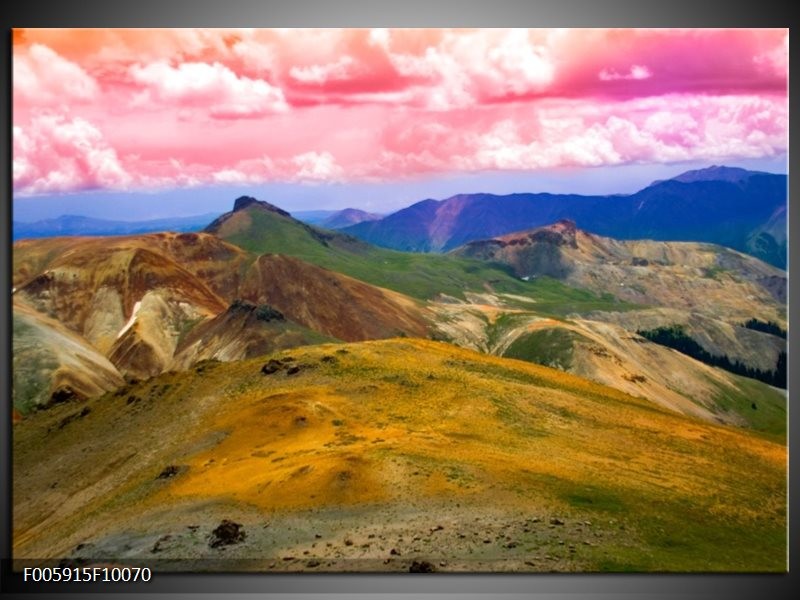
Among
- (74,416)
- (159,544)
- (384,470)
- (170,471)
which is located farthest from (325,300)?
(159,544)

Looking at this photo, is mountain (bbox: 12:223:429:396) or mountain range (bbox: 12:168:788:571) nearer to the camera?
mountain range (bbox: 12:168:788:571)

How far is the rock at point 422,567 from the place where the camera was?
25286mm

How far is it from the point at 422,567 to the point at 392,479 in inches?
148

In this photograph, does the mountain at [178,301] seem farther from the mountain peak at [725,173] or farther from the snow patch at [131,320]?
the mountain peak at [725,173]

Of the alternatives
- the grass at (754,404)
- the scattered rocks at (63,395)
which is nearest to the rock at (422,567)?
the scattered rocks at (63,395)

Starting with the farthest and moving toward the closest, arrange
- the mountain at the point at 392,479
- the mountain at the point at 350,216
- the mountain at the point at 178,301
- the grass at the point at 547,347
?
the grass at the point at 547,347 < the mountain at the point at 178,301 < the mountain at the point at 350,216 < the mountain at the point at 392,479

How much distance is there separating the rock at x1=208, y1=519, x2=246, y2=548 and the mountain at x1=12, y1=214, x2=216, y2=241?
40.1ft

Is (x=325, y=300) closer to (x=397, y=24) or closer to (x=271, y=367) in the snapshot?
(x=271, y=367)

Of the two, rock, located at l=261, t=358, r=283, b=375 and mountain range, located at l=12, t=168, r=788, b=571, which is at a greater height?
rock, located at l=261, t=358, r=283, b=375

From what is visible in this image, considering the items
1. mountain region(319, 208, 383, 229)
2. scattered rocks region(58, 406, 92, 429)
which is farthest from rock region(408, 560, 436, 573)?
mountain region(319, 208, 383, 229)

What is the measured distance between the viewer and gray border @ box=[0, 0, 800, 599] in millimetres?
25281

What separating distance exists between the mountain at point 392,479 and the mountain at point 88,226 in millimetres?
7534

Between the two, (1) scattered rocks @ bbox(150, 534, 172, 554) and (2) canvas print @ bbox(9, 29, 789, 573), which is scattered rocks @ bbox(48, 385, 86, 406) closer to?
(2) canvas print @ bbox(9, 29, 789, 573)

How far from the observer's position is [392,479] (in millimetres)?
28250
